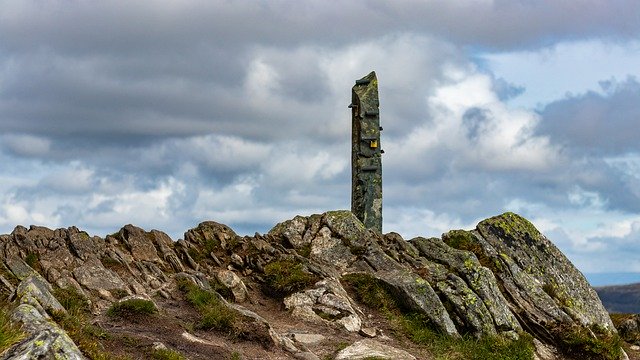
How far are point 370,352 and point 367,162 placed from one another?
1671cm

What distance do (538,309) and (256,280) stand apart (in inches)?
463

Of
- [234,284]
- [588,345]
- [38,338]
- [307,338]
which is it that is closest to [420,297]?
[307,338]

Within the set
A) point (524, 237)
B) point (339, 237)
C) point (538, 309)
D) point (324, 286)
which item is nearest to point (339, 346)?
point (324, 286)

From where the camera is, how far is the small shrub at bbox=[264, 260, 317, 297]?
1079 inches

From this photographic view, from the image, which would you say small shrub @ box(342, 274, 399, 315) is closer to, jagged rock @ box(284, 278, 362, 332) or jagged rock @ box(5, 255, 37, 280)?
jagged rock @ box(284, 278, 362, 332)

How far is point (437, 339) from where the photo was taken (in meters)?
25.5

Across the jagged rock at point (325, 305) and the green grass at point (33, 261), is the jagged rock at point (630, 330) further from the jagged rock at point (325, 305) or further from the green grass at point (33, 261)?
the green grass at point (33, 261)

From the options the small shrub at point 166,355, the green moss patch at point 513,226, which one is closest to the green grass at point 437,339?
the green moss patch at point 513,226

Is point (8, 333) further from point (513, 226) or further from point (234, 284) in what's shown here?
point (513, 226)

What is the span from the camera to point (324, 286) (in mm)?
27016

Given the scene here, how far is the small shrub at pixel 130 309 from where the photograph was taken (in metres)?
22.7

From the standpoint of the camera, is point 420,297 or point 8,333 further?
point 420,297

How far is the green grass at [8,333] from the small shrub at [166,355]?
4.45 meters

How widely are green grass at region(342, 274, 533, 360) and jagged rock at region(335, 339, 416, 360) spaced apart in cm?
173
